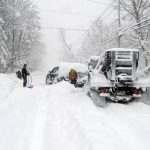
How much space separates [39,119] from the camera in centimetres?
785

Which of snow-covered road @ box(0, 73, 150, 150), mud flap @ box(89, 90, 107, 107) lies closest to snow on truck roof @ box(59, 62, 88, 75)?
mud flap @ box(89, 90, 107, 107)

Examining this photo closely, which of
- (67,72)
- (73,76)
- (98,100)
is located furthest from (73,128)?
(67,72)

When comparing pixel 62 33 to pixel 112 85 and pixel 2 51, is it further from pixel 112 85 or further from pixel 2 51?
pixel 112 85

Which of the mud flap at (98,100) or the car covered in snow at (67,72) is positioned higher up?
the car covered in snow at (67,72)

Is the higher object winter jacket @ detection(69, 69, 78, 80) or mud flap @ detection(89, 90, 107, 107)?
winter jacket @ detection(69, 69, 78, 80)

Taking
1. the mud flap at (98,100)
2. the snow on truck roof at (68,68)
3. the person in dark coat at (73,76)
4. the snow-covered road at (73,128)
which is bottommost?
the snow-covered road at (73,128)

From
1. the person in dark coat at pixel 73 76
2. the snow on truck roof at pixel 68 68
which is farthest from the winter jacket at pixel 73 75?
the snow on truck roof at pixel 68 68

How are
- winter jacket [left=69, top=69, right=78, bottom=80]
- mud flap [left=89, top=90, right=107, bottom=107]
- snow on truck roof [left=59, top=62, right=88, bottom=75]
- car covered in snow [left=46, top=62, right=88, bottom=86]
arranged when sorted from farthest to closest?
snow on truck roof [left=59, top=62, right=88, bottom=75]
car covered in snow [left=46, top=62, right=88, bottom=86]
winter jacket [left=69, top=69, right=78, bottom=80]
mud flap [left=89, top=90, right=107, bottom=107]

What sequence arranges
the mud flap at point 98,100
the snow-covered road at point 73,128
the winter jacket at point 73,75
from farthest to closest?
the winter jacket at point 73,75 → the mud flap at point 98,100 → the snow-covered road at point 73,128

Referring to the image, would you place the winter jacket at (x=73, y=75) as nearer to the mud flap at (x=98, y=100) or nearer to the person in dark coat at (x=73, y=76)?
the person in dark coat at (x=73, y=76)

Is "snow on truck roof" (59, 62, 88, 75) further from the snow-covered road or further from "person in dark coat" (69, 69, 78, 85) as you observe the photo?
the snow-covered road

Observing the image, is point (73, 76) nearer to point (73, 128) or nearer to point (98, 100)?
point (98, 100)

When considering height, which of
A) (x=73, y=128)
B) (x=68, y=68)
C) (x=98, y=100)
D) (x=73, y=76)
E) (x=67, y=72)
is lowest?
(x=73, y=128)

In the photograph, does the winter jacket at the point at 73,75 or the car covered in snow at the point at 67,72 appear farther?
the car covered in snow at the point at 67,72
